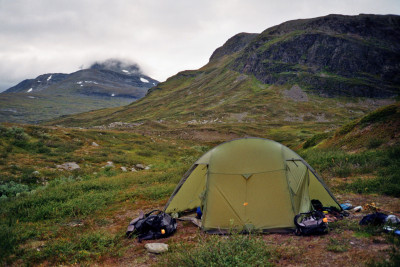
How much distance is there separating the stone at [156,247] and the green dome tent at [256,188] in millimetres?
1492

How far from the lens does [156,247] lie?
6.14m

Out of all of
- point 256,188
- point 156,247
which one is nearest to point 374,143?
point 256,188

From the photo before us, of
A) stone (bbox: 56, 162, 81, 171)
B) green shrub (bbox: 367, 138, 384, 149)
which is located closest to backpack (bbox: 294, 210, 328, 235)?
green shrub (bbox: 367, 138, 384, 149)

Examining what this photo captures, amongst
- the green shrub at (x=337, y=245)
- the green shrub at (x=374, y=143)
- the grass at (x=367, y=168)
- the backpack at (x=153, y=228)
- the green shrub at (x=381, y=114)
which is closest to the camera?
the green shrub at (x=337, y=245)

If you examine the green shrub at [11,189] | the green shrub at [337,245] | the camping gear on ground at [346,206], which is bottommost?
the camping gear on ground at [346,206]

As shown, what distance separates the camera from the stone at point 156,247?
6.03 meters

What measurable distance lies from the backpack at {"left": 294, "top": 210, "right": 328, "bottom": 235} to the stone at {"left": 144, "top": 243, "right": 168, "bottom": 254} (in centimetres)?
379

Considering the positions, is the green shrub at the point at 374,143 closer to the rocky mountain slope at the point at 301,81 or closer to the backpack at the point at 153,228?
the backpack at the point at 153,228

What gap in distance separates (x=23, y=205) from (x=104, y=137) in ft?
78.7

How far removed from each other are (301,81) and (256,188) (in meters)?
134

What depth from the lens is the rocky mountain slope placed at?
9812cm

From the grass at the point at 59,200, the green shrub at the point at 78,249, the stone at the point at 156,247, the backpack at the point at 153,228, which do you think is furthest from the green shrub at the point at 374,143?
the green shrub at the point at 78,249

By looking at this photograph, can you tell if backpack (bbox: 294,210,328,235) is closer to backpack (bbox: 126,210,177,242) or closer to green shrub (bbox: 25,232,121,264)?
backpack (bbox: 126,210,177,242)

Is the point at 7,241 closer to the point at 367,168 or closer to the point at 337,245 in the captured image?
the point at 337,245
